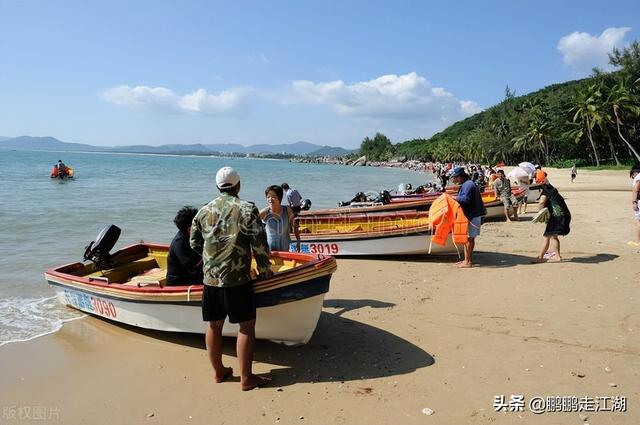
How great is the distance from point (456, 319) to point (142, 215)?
17.7 meters

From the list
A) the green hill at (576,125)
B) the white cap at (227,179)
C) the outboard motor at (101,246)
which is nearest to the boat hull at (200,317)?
the outboard motor at (101,246)

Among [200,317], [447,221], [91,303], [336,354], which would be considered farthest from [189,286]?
[447,221]

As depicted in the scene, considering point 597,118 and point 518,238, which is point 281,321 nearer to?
point 518,238

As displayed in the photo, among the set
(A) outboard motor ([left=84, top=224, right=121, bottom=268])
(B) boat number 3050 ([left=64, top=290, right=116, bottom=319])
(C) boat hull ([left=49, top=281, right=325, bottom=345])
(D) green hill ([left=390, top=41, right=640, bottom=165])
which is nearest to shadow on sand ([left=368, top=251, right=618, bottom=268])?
(C) boat hull ([left=49, top=281, right=325, bottom=345])

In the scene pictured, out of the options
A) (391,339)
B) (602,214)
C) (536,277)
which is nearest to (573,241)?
(536,277)

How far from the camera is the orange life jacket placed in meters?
9.34

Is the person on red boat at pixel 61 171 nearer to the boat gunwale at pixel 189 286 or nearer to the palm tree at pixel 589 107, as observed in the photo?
the boat gunwale at pixel 189 286

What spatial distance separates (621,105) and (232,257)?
5682cm

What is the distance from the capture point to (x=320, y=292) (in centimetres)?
541

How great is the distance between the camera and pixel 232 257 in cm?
454

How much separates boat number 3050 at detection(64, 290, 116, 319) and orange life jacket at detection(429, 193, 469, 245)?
6234mm

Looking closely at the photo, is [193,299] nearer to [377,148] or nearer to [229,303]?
[229,303]

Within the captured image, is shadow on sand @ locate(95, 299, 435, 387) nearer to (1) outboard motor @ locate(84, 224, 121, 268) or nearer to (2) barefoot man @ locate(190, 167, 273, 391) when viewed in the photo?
(2) barefoot man @ locate(190, 167, 273, 391)

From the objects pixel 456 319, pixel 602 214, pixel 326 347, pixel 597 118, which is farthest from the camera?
pixel 597 118
